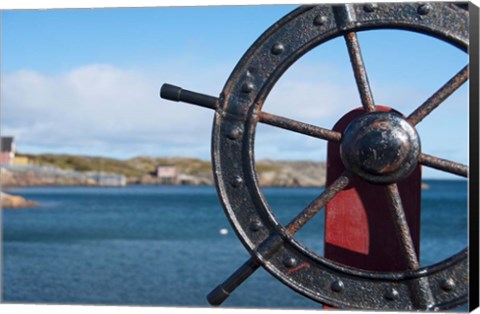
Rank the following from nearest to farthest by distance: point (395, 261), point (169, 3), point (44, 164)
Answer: point (395, 261), point (169, 3), point (44, 164)

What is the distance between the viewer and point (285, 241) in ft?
8.55

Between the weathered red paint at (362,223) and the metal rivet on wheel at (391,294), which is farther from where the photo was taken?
the weathered red paint at (362,223)

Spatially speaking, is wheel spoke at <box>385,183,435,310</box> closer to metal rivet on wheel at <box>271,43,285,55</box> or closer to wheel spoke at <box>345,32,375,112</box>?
wheel spoke at <box>345,32,375,112</box>

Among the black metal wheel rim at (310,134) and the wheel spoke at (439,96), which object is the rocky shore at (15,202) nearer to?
the black metal wheel rim at (310,134)

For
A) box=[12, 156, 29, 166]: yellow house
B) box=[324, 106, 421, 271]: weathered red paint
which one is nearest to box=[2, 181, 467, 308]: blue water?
box=[12, 156, 29, 166]: yellow house

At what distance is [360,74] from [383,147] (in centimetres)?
26

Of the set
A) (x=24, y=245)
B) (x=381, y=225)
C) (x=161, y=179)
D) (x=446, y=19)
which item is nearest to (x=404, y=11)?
(x=446, y=19)

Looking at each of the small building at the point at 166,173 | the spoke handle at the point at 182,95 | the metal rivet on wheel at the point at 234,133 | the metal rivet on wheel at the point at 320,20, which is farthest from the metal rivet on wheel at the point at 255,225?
the small building at the point at 166,173

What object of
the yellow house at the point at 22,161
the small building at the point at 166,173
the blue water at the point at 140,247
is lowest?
the blue water at the point at 140,247

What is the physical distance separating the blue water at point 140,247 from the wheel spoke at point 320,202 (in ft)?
21.7

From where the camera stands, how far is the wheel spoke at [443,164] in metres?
2.58

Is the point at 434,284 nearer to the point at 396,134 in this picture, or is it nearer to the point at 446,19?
the point at 396,134

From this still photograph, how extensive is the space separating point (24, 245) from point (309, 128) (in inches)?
957

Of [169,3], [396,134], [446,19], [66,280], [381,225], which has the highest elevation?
[169,3]
